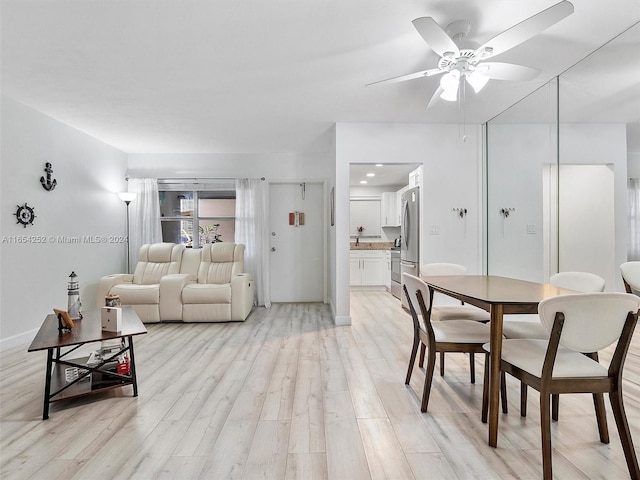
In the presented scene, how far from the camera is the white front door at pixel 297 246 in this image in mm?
5766

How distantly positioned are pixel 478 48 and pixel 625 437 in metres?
2.24

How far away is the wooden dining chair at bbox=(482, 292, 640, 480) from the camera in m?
1.40

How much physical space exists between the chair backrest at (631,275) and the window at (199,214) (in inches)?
195

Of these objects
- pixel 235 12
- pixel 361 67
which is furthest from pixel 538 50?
pixel 235 12

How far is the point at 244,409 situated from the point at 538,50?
3.37 metres

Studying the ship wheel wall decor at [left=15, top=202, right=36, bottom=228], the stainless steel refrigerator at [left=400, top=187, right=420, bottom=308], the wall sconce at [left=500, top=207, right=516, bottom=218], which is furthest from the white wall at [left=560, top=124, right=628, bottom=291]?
the ship wheel wall decor at [left=15, top=202, right=36, bottom=228]

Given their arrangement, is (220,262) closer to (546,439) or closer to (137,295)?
(137,295)

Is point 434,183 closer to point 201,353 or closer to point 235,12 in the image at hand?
point 235,12

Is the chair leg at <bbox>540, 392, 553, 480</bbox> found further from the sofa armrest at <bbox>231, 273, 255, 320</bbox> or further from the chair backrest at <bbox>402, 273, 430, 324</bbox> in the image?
the sofa armrest at <bbox>231, 273, 255, 320</bbox>

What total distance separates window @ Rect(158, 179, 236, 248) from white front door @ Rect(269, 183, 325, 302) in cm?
73

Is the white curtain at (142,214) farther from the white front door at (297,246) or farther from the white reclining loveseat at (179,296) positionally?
the white front door at (297,246)

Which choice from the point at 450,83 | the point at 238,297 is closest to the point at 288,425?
the point at 450,83

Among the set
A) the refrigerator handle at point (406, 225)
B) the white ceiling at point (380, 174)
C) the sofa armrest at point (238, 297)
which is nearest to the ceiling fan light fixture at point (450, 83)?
the refrigerator handle at point (406, 225)

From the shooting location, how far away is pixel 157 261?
4.96 meters
